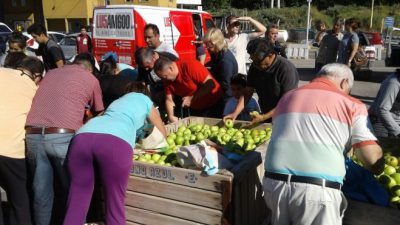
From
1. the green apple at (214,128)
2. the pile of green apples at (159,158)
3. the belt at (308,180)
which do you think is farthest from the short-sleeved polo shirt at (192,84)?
the belt at (308,180)

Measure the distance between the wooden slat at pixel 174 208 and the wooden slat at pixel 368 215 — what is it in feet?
2.97

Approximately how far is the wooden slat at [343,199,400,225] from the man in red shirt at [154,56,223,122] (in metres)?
2.35

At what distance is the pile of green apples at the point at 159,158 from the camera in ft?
10.9

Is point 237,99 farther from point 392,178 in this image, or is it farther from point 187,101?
point 392,178

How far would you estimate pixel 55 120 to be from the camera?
3.48 meters

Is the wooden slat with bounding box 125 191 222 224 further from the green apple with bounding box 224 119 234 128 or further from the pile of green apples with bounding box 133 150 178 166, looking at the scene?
the green apple with bounding box 224 119 234 128

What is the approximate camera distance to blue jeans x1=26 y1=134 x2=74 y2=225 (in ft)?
11.5

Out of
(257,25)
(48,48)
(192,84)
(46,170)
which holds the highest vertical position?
(257,25)

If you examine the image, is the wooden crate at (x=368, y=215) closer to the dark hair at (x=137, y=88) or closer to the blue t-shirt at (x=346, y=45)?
the dark hair at (x=137, y=88)

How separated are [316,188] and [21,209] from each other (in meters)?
2.82

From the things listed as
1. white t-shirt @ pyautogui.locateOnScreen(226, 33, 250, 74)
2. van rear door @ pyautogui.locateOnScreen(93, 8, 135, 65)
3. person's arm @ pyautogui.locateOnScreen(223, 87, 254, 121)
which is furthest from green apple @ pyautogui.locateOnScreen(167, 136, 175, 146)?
van rear door @ pyautogui.locateOnScreen(93, 8, 135, 65)

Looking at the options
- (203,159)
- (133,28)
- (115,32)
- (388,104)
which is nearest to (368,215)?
(203,159)

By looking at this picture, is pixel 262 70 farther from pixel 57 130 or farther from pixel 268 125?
pixel 57 130

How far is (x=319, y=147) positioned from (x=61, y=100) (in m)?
2.24
